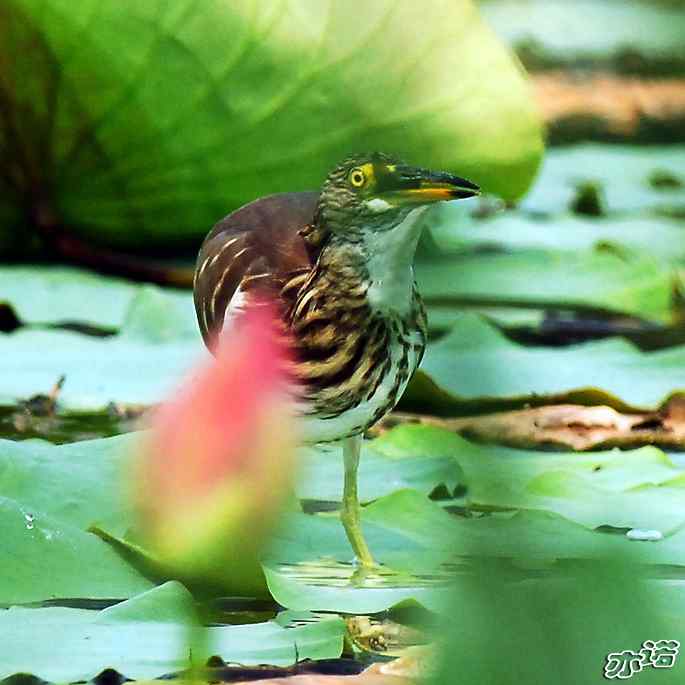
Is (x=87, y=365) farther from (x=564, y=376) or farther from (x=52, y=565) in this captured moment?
(x=52, y=565)

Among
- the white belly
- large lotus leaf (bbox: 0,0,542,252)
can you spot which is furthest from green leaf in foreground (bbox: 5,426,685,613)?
large lotus leaf (bbox: 0,0,542,252)

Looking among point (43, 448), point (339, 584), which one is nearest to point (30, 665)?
point (339, 584)

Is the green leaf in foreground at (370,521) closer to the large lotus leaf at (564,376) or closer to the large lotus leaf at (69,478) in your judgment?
the large lotus leaf at (69,478)

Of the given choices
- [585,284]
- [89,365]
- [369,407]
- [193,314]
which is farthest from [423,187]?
[585,284]

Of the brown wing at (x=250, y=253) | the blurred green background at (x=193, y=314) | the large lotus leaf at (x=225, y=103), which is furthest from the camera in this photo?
the large lotus leaf at (x=225, y=103)

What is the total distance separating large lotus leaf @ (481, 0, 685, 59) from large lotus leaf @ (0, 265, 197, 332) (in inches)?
186

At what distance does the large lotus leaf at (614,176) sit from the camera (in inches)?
231

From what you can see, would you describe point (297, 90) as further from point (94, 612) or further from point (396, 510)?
point (94, 612)

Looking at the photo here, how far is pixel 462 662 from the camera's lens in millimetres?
916

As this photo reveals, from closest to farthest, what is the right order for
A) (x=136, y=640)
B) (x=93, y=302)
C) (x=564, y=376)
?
(x=136, y=640), (x=564, y=376), (x=93, y=302)

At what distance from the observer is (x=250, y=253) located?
252cm

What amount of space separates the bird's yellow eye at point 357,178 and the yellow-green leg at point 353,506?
380mm

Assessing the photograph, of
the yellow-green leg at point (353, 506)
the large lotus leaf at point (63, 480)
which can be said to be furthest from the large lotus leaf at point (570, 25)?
the large lotus leaf at point (63, 480)

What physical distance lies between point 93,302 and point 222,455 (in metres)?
3.14
